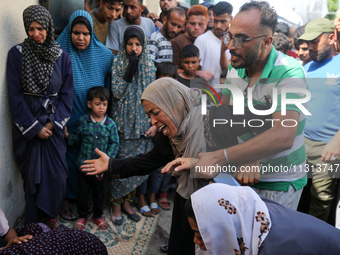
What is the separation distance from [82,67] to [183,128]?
1.68m

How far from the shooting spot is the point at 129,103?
145 inches

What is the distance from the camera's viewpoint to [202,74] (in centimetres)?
404

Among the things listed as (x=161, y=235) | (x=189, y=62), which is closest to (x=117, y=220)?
(x=161, y=235)

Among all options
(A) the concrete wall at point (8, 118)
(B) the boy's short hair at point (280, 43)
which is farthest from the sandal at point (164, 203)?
(B) the boy's short hair at point (280, 43)

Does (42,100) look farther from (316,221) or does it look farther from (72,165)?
(316,221)

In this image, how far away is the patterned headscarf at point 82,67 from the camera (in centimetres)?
347

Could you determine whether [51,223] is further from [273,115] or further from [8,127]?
[273,115]

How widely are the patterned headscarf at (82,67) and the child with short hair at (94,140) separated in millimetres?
133

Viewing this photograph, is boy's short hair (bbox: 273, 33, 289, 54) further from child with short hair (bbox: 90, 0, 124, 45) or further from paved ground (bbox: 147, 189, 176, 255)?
paved ground (bbox: 147, 189, 176, 255)

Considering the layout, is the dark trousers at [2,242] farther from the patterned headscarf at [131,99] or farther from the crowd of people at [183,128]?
the patterned headscarf at [131,99]

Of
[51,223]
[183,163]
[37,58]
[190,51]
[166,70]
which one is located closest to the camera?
[183,163]

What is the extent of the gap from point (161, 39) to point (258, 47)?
2.24 meters

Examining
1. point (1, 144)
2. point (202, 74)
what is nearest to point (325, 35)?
point (202, 74)

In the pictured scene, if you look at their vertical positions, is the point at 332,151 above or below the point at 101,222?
above
